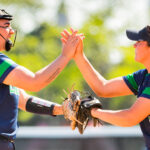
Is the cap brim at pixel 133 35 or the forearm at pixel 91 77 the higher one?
the cap brim at pixel 133 35

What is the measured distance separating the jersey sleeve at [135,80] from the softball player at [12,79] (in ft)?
2.20

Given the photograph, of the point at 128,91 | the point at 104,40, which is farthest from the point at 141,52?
the point at 104,40

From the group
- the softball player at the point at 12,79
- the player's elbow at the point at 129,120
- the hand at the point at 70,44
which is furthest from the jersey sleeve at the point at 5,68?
the player's elbow at the point at 129,120

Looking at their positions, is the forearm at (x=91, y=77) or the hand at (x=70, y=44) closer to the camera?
the hand at (x=70, y=44)

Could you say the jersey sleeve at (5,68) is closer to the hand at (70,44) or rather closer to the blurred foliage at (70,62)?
the hand at (70,44)

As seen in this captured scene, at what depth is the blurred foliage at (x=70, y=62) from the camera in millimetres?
18703

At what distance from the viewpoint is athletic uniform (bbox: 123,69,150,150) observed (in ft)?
13.1

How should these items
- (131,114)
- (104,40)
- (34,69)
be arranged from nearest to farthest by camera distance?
(131,114)
(34,69)
(104,40)

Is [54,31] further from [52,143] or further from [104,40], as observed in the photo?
[52,143]

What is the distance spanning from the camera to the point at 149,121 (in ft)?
13.3

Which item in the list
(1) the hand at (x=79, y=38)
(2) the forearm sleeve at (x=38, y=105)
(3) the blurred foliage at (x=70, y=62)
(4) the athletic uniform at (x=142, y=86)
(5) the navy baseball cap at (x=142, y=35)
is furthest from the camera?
(3) the blurred foliage at (x=70, y=62)

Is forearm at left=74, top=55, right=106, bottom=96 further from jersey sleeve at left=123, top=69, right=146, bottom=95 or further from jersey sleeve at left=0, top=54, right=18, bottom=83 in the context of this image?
jersey sleeve at left=0, top=54, right=18, bottom=83

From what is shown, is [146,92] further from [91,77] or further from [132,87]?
[91,77]

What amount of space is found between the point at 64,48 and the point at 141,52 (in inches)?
31.1
